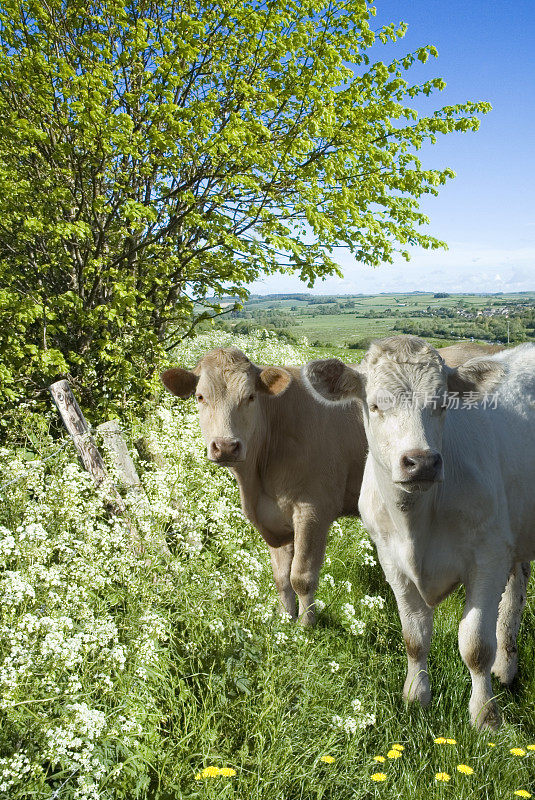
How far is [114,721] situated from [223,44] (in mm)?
7786

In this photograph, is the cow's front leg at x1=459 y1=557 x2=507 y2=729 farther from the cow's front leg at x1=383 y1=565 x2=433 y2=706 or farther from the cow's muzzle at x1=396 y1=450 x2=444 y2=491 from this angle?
the cow's muzzle at x1=396 y1=450 x2=444 y2=491

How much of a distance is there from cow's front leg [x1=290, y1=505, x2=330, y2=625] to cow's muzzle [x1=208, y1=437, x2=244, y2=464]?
2.76ft

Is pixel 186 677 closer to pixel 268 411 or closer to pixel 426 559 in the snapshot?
pixel 426 559

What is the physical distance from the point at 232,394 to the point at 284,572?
4.95 feet

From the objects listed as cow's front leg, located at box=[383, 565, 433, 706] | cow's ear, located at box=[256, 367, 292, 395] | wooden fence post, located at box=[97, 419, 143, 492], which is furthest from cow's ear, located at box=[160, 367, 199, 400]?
cow's front leg, located at box=[383, 565, 433, 706]

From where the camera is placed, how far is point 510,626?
13.3 feet

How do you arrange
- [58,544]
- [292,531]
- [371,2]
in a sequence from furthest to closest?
[371,2]
[292,531]
[58,544]

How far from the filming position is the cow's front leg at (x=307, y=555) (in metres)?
4.19

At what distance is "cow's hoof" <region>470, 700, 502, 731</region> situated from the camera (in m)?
3.18

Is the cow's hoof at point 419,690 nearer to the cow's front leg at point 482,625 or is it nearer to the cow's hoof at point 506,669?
the cow's front leg at point 482,625

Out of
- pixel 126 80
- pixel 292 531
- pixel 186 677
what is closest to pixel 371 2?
pixel 126 80

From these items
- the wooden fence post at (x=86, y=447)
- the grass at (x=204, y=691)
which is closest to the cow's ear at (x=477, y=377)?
the grass at (x=204, y=691)

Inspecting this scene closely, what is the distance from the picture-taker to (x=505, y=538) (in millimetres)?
3227

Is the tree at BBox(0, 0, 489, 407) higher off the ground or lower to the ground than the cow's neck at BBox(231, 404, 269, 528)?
higher
